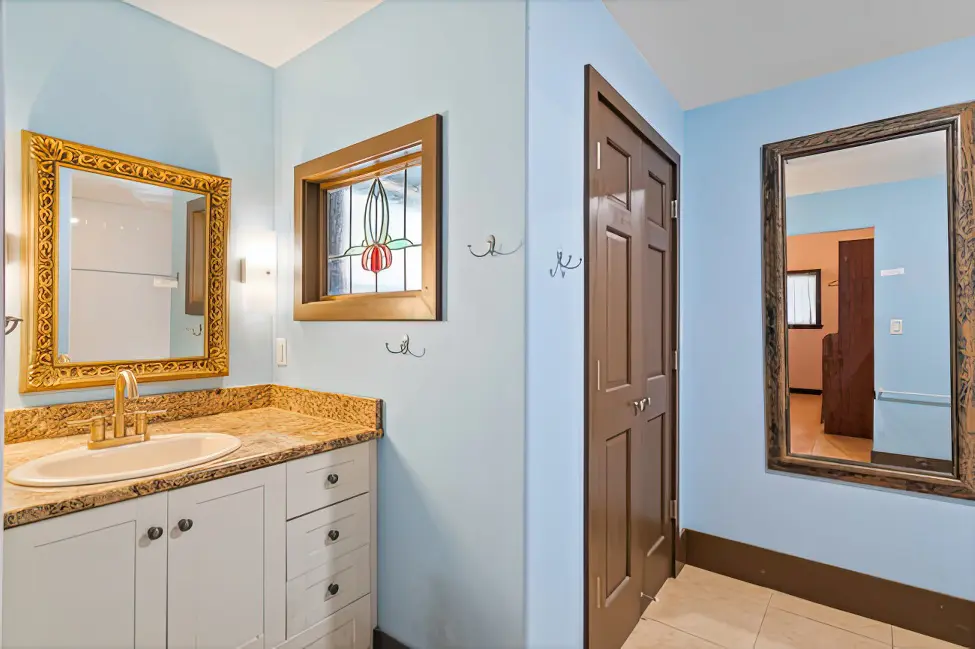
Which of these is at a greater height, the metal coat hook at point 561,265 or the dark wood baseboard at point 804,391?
the metal coat hook at point 561,265

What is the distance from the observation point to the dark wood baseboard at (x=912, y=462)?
82.3 inches

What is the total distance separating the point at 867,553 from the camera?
7.29ft

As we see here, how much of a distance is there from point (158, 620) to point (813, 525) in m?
2.63

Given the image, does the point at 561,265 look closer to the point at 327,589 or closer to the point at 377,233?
the point at 377,233

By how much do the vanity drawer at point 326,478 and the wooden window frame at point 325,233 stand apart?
523 millimetres

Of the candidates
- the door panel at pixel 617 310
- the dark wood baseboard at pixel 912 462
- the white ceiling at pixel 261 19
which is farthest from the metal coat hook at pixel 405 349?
the dark wood baseboard at pixel 912 462

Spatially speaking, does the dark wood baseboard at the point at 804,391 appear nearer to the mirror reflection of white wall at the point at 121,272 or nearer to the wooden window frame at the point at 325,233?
the wooden window frame at the point at 325,233

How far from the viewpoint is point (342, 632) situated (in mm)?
1798

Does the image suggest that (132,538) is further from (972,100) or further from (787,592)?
(972,100)

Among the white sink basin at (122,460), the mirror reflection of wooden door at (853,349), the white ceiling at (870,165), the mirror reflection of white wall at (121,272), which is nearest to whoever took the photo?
the white sink basin at (122,460)

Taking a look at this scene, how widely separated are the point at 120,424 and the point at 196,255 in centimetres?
76

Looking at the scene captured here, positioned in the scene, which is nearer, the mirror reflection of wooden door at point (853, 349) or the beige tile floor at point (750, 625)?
the beige tile floor at point (750, 625)

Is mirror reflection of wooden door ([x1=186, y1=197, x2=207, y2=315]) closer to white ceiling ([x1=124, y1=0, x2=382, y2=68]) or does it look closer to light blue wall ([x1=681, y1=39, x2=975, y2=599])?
white ceiling ([x1=124, y1=0, x2=382, y2=68])

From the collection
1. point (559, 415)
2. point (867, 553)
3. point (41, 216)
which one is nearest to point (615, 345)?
point (559, 415)
